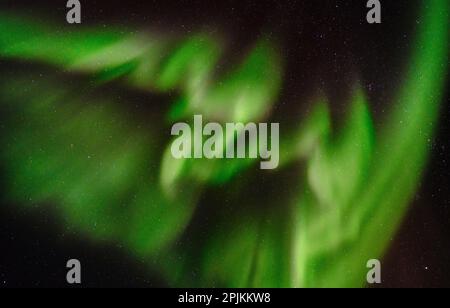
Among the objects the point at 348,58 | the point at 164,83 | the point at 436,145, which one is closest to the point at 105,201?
the point at 164,83

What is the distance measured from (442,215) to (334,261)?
0.23 m

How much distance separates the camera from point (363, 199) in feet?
4.59

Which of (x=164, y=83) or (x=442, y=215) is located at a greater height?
(x=164, y=83)

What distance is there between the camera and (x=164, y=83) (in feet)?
4.61

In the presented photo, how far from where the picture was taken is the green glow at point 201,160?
4.58ft

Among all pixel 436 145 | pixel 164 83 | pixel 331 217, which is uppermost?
pixel 164 83

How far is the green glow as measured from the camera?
55.0 inches

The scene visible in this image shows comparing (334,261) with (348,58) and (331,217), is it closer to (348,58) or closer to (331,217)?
(331,217)

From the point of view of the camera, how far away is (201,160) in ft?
4.60

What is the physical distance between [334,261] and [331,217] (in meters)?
0.09
